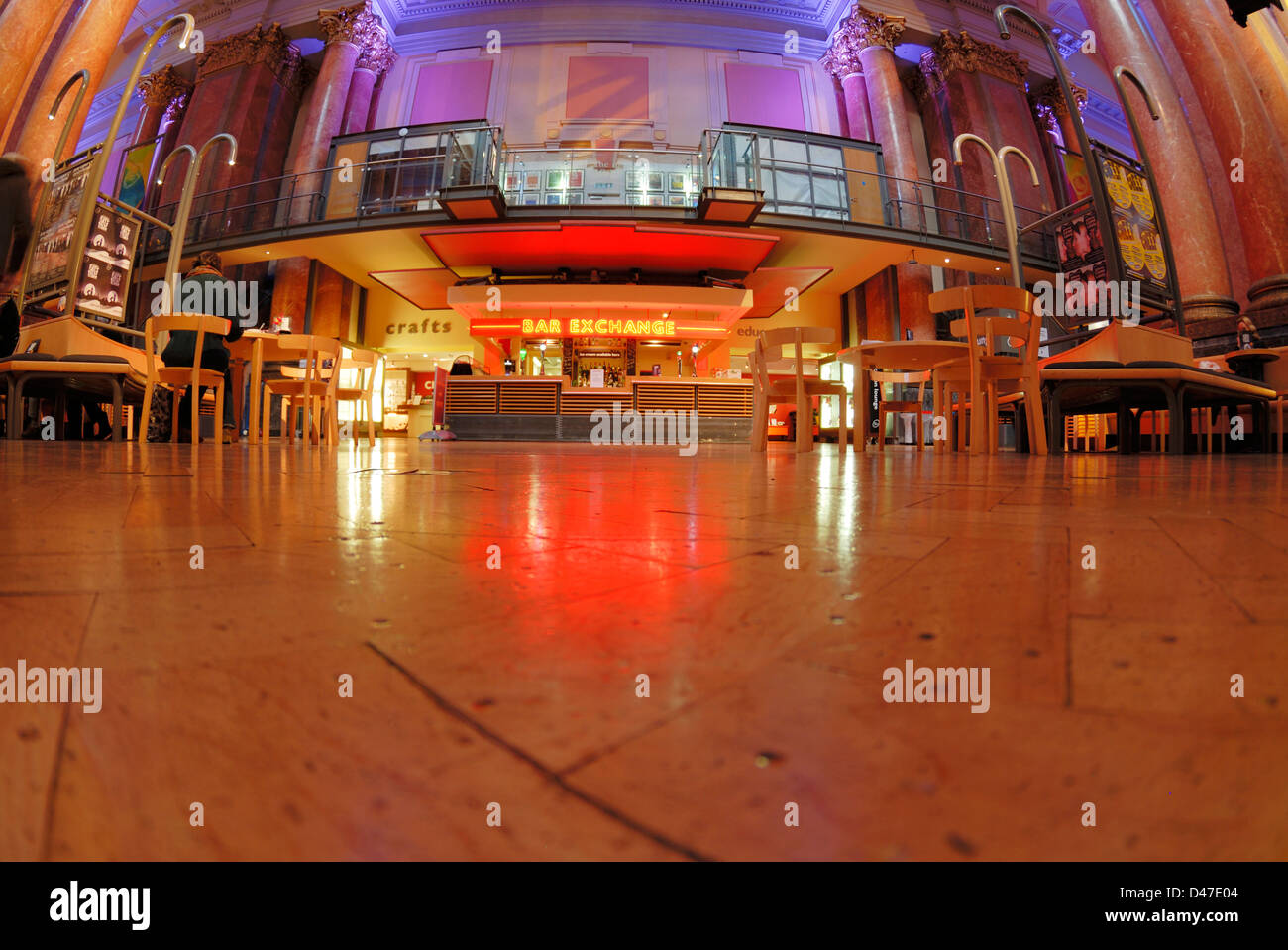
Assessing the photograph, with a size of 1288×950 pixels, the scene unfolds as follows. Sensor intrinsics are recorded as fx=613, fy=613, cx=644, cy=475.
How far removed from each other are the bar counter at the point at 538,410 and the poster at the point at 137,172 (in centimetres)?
1179

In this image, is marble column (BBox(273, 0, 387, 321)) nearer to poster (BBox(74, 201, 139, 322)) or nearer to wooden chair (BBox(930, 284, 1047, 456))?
poster (BBox(74, 201, 139, 322))

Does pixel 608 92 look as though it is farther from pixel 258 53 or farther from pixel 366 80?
pixel 258 53

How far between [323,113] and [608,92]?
674 centimetres

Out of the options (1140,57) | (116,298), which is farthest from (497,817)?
(1140,57)

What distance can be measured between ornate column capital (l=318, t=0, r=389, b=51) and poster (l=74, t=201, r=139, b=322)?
1026 cm

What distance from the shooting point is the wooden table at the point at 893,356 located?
4.48 m

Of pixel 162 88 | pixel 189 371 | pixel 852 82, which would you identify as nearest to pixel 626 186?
pixel 852 82

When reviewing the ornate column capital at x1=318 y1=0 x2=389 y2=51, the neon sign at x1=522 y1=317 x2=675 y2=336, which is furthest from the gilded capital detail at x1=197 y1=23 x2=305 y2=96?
the neon sign at x1=522 y1=317 x2=675 y2=336

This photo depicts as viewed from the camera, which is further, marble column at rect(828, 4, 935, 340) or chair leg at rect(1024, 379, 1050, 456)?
marble column at rect(828, 4, 935, 340)

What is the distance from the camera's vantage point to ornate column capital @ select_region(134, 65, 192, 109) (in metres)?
15.7

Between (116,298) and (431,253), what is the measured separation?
6.65 meters

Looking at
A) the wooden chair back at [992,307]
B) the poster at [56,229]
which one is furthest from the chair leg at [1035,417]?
the poster at [56,229]
